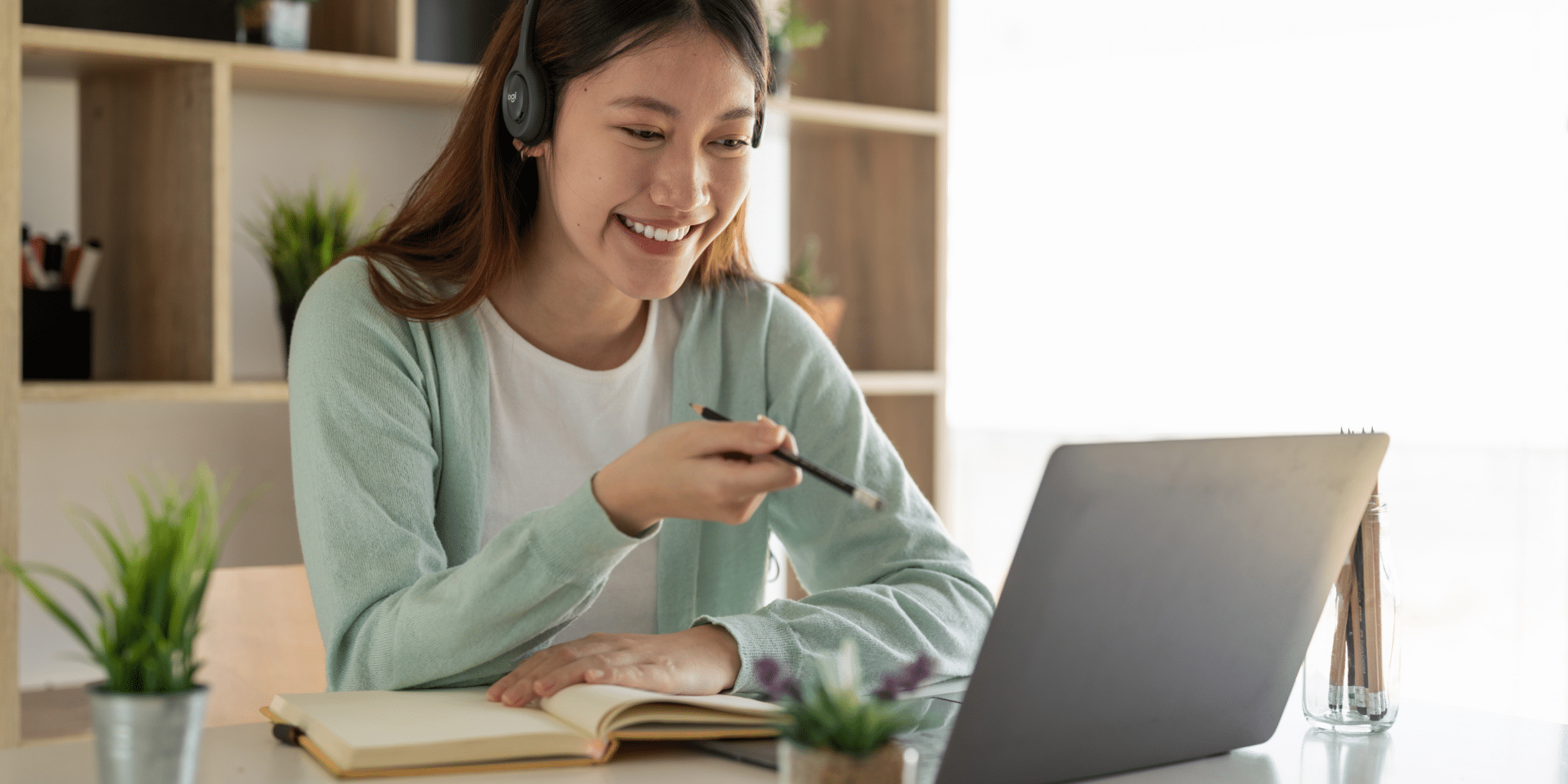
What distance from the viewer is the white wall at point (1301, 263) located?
264cm

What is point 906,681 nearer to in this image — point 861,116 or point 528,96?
point 528,96

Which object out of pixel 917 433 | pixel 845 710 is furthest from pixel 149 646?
pixel 917 433

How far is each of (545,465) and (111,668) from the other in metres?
0.77

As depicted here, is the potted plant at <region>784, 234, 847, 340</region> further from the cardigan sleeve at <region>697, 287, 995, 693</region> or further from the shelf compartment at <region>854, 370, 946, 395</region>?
the cardigan sleeve at <region>697, 287, 995, 693</region>

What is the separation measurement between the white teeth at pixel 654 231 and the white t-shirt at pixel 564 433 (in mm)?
188

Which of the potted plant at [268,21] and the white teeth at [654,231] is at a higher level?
the potted plant at [268,21]

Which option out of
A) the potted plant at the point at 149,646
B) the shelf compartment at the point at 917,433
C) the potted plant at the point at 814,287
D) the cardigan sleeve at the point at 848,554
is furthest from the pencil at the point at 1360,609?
the shelf compartment at the point at 917,433

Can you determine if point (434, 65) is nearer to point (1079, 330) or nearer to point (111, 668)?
point (111, 668)

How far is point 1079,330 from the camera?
3.48m

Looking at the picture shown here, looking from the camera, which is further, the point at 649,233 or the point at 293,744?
the point at 649,233

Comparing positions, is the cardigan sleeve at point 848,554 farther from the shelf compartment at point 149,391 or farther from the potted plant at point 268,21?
the potted plant at point 268,21

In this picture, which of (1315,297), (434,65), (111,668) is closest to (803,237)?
(434,65)

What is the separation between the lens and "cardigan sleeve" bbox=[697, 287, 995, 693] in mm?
1100

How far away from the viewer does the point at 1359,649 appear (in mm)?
989
